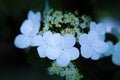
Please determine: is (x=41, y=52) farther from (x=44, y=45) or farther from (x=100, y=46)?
(x=100, y=46)

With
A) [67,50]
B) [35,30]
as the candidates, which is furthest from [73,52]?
[35,30]

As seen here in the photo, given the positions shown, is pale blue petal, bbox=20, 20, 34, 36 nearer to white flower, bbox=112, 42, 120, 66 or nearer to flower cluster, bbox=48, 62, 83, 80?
flower cluster, bbox=48, 62, 83, 80

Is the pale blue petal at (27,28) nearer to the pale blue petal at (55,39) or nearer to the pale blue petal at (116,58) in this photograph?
the pale blue petal at (55,39)

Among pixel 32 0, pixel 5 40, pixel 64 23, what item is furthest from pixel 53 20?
pixel 5 40

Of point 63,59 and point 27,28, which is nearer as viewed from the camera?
point 63,59

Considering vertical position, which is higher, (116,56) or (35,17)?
(35,17)

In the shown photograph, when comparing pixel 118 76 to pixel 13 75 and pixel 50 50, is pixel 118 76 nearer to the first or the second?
pixel 50 50

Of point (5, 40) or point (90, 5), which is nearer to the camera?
point (90, 5)

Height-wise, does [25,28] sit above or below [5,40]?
above
